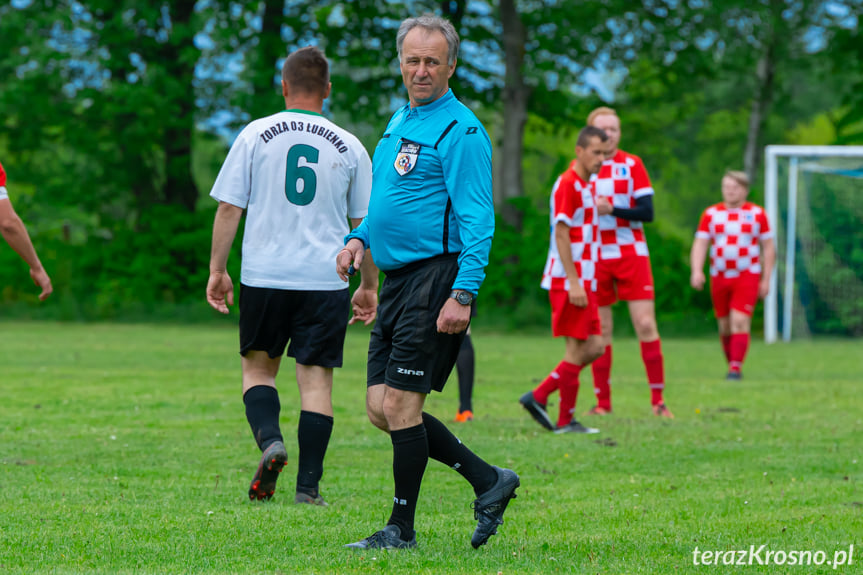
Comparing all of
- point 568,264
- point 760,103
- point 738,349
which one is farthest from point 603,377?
point 760,103

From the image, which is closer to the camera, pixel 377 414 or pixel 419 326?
pixel 419 326

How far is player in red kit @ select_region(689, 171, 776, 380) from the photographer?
1317cm

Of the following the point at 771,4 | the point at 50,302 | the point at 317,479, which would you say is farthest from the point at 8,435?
the point at 771,4

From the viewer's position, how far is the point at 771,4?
2683cm

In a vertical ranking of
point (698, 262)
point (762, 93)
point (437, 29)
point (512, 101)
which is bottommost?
point (698, 262)

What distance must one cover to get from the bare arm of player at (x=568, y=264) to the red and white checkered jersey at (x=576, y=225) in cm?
5

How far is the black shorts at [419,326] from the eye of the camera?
4438 millimetres

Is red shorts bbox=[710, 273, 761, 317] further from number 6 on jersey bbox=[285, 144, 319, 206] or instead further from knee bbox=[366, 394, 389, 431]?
knee bbox=[366, 394, 389, 431]

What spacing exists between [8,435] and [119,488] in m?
2.21

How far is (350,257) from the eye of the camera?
15.2ft

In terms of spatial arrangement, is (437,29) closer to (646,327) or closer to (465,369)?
(465,369)

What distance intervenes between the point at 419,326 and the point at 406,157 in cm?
66

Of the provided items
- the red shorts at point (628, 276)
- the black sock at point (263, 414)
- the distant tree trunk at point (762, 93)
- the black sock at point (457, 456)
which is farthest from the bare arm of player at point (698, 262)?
the distant tree trunk at point (762, 93)

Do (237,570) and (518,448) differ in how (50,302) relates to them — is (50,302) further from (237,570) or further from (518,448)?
(237,570)
